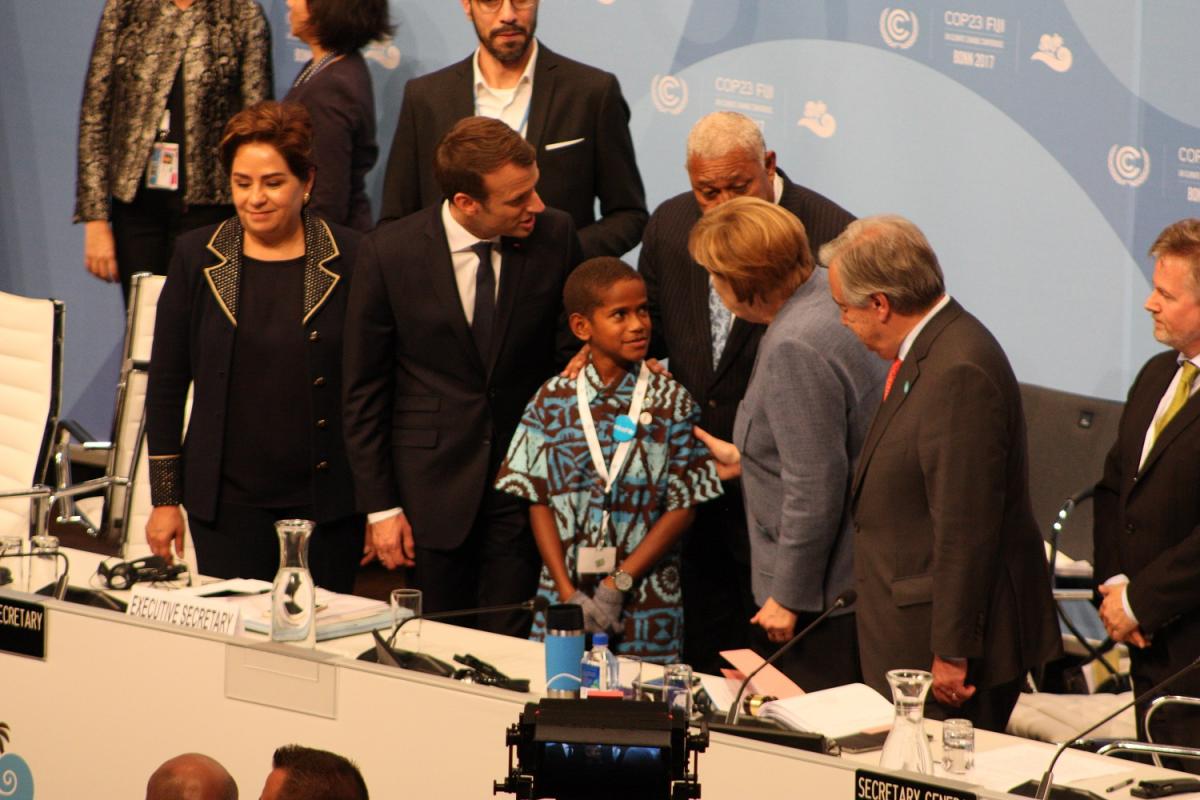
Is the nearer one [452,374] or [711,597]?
[452,374]

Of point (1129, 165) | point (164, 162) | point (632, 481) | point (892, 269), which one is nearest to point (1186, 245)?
point (892, 269)

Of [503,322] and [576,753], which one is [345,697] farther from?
[503,322]

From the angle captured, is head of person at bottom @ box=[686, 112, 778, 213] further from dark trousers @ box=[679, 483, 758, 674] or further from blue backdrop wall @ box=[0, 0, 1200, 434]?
blue backdrop wall @ box=[0, 0, 1200, 434]

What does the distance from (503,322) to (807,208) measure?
Answer: 0.79 metres

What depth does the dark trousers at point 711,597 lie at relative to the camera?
4.02 m

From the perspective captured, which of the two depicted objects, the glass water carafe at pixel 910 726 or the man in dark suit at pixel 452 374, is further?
the man in dark suit at pixel 452 374

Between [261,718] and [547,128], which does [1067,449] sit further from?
[261,718]

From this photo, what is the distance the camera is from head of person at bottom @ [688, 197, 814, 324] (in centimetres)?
327

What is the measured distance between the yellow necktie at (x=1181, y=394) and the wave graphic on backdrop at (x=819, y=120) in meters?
2.11

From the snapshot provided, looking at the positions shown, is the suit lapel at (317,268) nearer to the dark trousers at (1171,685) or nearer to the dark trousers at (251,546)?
the dark trousers at (251,546)

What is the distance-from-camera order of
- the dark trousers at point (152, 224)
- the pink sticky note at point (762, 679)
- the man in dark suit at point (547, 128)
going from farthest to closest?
the dark trousers at point (152, 224)
the man in dark suit at point (547, 128)
the pink sticky note at point (762, 679)

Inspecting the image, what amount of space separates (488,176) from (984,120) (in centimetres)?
207

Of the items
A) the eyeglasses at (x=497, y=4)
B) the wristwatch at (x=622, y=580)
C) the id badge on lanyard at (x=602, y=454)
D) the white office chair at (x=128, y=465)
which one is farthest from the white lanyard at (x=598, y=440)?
the white office chair at (x=128, y=465)

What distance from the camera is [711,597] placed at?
4070 mm
